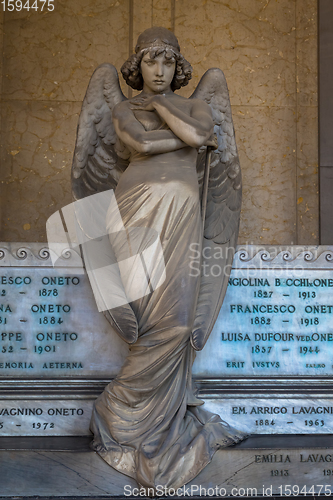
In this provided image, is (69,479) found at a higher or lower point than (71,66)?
lower

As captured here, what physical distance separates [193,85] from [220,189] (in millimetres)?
2412

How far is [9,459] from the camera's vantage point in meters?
3.77

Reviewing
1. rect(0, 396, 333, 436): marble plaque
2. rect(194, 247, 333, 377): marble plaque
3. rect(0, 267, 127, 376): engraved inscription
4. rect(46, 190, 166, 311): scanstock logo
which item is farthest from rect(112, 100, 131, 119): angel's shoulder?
rect(0, 396, 333, 436): marble plaque

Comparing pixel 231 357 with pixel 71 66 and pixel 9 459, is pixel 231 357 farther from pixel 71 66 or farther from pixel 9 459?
pixel 71 66

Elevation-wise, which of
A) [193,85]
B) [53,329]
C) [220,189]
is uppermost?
[193,85]

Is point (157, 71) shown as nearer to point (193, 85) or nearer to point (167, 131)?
point (167, 131)

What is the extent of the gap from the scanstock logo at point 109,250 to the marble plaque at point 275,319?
0.78m

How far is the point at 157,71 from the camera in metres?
4.29

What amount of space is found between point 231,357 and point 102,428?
1045 millimetres

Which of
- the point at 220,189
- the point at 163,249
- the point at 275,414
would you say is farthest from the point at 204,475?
the point at 220,189

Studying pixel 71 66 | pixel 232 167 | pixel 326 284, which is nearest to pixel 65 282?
pixel 232 167

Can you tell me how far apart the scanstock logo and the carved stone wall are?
208 centimetres

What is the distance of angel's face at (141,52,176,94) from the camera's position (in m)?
4.27

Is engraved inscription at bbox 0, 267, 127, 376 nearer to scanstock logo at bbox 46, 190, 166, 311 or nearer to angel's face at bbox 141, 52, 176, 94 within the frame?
scanstock logo at bbox 46, 190, 166, 311
